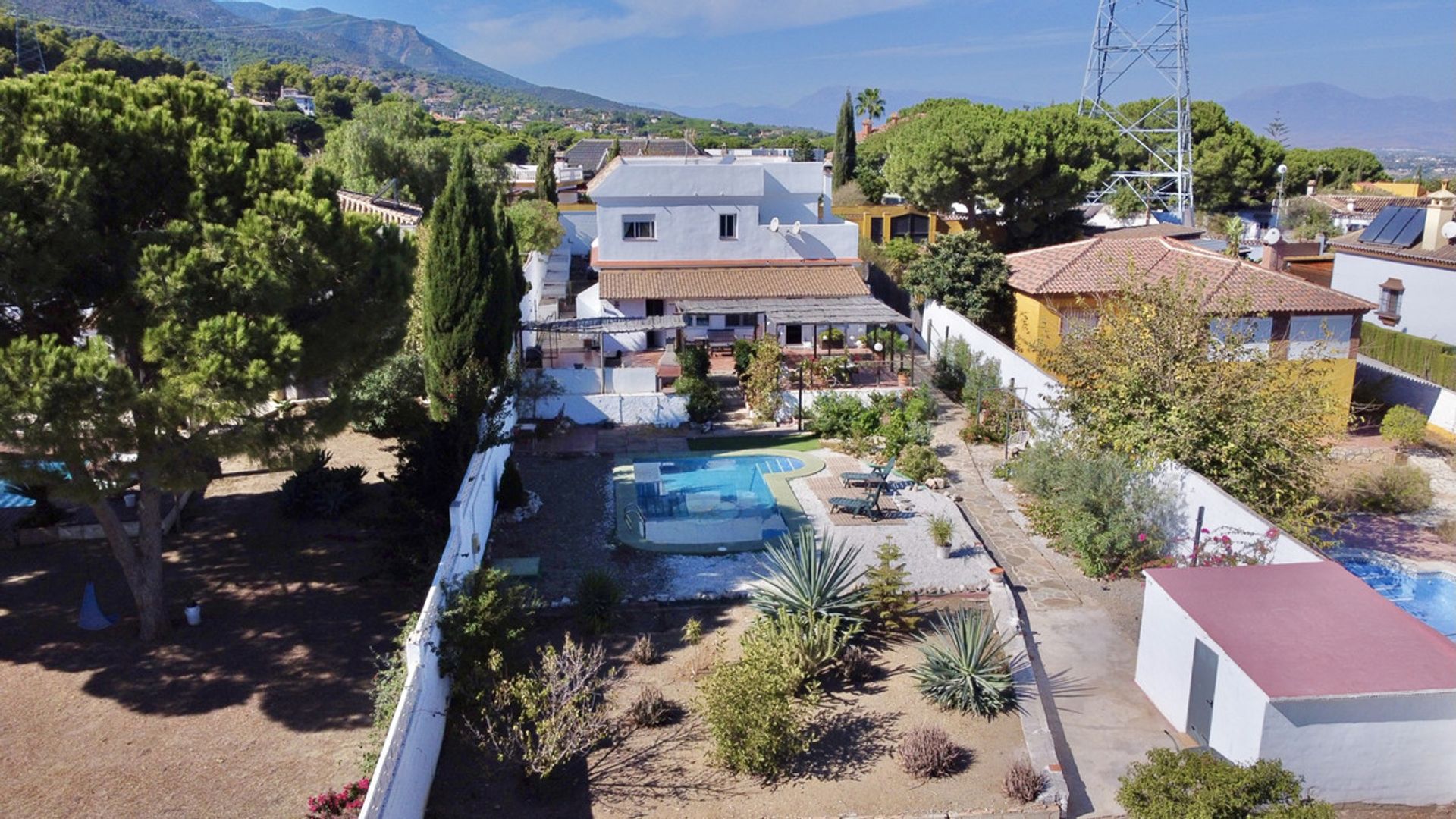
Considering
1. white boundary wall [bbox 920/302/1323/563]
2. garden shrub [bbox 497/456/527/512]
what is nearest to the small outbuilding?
white boundary wall [bbox 920/302/1323/563]

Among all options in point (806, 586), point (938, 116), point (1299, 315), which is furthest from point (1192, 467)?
point (938, 116)

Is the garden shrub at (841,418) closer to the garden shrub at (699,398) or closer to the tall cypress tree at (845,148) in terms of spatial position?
the garden shrub at (699,398)

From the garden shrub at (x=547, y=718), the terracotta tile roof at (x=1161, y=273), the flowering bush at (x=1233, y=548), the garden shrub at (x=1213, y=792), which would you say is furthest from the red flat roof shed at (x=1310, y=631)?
the terracotta tile roof at (x=1161, y=273)

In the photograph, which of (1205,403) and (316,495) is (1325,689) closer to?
(1205,403)

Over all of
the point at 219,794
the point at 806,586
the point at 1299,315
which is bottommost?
the point at 219,794

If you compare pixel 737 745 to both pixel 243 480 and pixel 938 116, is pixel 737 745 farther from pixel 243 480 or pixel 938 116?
pixel 938 116

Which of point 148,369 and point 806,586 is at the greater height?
point 148,369
